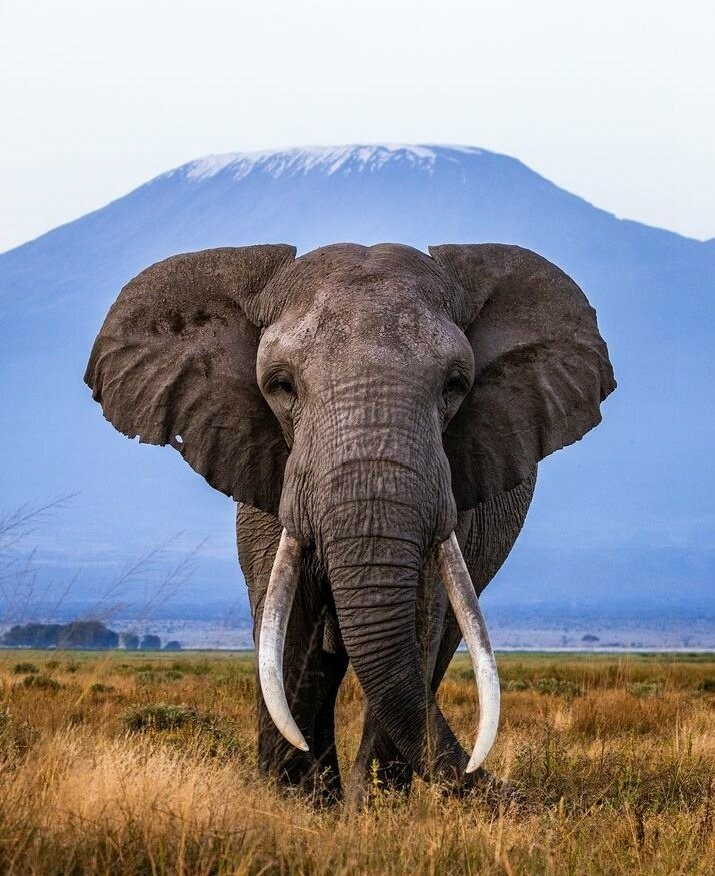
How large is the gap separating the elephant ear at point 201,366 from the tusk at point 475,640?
4.22 ft

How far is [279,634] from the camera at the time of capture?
7539 millimetres

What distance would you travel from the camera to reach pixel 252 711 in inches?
538

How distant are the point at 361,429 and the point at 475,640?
3.58ft

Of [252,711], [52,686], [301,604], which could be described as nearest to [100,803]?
[301,604]

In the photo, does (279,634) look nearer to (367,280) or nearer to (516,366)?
(367,280)

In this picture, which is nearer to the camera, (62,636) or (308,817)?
(308,817)

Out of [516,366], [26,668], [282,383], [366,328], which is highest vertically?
[516,366]

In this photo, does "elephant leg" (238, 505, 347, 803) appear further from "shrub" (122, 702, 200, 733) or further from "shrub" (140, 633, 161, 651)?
"shrub" (140, 633, 161, 651)

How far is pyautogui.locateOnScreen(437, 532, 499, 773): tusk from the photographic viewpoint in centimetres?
684

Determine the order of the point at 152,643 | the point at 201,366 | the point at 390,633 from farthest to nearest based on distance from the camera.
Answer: the point at 152,643 → the point at 201,366 → the point at 390,633

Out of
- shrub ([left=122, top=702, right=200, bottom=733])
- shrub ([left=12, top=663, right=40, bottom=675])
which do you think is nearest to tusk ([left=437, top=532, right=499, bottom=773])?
shrub ([left=122, top=702, right=200, bottom=733])

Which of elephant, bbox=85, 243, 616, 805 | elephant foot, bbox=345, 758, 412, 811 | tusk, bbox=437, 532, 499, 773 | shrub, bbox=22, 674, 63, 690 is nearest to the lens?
tusk, bbox=437, 532, 499, 773

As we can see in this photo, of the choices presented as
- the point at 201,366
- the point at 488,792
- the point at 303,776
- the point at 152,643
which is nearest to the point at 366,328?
the point at 201,366

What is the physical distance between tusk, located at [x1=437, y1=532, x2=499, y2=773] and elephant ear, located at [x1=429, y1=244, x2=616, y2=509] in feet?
3.63
